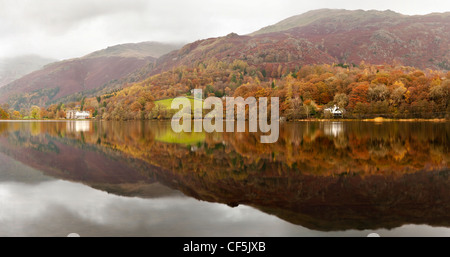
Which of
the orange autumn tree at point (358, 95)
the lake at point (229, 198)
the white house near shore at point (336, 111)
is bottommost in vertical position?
the lake at point (229, 198)

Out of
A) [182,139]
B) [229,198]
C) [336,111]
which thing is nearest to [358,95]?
[336,111]

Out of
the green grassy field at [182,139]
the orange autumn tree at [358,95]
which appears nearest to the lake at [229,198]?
the green grassy field at [182,139]

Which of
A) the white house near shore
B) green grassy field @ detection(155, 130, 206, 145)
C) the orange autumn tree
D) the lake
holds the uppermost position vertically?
the orange autumn tree

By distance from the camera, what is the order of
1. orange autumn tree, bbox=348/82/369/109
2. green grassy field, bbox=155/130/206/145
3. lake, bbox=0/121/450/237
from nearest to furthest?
lake, bbox=0/121/450/237
green grassy field, bbox=155/130/206/145
orange autumn tree, bbox=348/82/369/109

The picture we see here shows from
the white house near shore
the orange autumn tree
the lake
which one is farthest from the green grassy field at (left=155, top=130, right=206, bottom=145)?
the orange autumn tree

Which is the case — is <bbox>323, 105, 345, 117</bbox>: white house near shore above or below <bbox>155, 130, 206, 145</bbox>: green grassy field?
above

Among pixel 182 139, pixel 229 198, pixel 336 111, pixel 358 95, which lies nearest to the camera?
pixel 229 198

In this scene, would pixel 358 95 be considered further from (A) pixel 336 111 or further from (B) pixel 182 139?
(B) pixel 182 139

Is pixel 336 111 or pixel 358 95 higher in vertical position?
pixel 358 95

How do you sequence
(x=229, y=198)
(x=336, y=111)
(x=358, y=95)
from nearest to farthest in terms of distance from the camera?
1. (x=229, y=198)
2. (x=358, y=95)
3. (x=336, y=111)

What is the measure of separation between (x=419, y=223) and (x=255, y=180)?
543 cm

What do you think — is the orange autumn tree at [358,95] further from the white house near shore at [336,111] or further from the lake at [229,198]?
the lake at [229,198]

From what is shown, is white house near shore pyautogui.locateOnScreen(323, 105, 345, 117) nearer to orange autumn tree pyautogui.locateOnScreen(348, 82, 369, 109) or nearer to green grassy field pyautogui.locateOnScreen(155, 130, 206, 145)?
orange autumn tree pyautogui.locateOnScreen(348, 82, 369, 109)

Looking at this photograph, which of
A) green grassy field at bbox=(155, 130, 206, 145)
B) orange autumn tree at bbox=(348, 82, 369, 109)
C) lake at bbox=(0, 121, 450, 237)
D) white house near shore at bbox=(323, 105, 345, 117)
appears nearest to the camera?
lake at bbox=(0, 121, 450, 237)
